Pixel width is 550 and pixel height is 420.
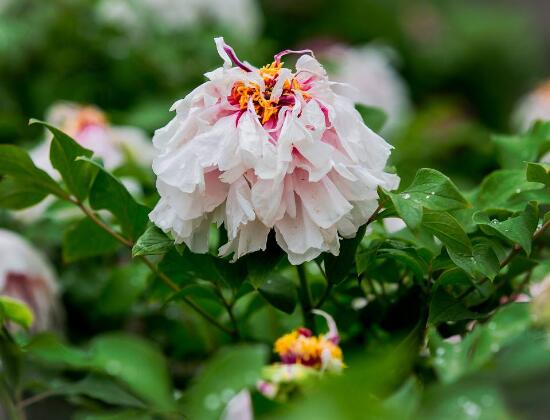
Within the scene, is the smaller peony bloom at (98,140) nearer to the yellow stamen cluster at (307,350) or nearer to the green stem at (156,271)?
the green stem at (156,271)

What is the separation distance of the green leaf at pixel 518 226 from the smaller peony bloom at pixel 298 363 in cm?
14

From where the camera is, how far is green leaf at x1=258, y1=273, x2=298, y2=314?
0.74 metres

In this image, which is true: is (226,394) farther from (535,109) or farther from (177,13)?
(177,13)

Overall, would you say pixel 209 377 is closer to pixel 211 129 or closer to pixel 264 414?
pixel 264 414

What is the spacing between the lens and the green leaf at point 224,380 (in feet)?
1.87

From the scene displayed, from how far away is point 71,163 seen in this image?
0.80 m

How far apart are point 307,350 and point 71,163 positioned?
275 millimetres

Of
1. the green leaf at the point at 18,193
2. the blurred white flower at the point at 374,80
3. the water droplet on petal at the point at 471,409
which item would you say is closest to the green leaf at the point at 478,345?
the water droplet on petal at the point at 471,409

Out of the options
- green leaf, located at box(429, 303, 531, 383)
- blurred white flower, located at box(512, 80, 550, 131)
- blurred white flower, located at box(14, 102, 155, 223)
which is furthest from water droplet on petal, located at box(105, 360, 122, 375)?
blurred white flower, located at box(512, 80, 550, 131)

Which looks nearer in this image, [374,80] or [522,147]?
[522,147]

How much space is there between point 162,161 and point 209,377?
0.16m

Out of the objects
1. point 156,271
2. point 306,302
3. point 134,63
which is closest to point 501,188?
point 306,302

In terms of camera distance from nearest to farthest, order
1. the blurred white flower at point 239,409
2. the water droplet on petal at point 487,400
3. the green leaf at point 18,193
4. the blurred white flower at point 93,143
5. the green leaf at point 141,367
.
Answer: the water droplet on petal at point 487,400
the green leaf at point 141,367
the blurred white flower at point 239,409
the green leaf at point 18,193
the blurred white flower at point 93,143

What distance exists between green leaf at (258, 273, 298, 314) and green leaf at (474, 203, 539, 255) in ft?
0.51
